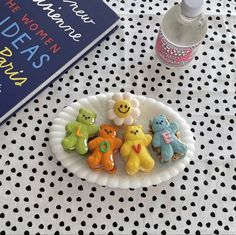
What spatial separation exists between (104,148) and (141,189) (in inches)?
3.9

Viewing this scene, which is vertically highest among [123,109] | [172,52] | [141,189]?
[172,52]

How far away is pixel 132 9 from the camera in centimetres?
85

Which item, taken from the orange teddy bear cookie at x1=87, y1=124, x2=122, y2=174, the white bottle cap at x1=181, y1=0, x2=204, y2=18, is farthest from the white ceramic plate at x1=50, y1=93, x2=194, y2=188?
the white bottle cap at x1=181, y1=0, x2=204, y2=18

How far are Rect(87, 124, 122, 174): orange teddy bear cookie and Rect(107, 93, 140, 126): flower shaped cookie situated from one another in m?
0.02

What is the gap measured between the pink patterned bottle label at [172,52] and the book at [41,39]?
9cm

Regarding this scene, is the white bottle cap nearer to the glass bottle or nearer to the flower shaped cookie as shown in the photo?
the glass bottle

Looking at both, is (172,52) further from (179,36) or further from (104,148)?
(104,148)

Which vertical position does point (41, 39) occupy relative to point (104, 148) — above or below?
above

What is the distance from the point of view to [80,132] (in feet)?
2.24

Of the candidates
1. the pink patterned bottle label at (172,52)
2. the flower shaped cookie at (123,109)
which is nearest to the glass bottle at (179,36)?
the pink patterned bottle label at (172,52)

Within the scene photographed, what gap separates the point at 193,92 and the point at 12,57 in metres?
0.30

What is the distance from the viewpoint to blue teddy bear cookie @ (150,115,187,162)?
0.68 meters

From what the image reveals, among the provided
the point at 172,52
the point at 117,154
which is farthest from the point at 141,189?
the point at 172,52

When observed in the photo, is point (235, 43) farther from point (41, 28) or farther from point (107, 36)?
point (41, 28)
